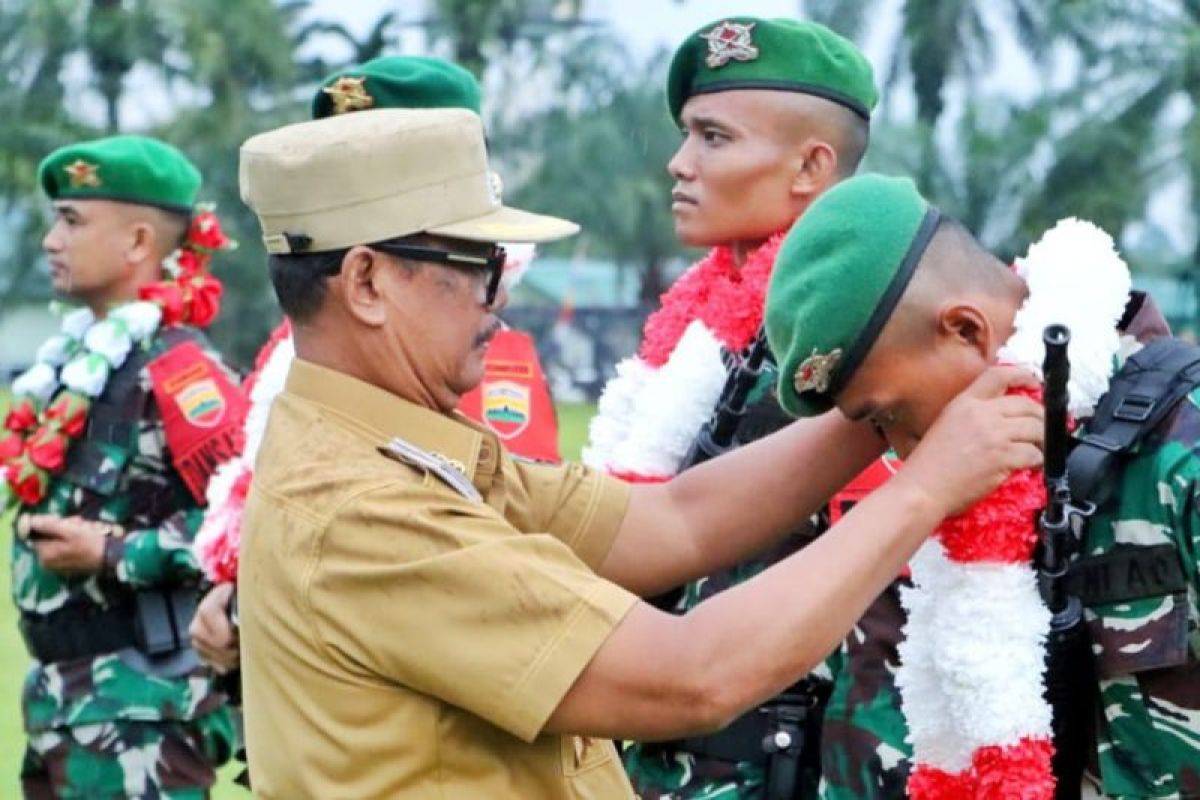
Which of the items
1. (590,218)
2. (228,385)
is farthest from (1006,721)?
(590,218)

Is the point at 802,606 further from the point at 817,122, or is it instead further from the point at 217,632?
the point at 217,632

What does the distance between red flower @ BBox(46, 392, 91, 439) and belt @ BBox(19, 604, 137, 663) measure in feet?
1.75

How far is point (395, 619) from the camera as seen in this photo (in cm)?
262

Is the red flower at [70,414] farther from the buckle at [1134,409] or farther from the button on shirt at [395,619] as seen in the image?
the buckle at [1134,409]

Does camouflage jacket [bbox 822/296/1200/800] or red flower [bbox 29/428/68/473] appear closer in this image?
camouflage jacket [bbox 822/296/1200/800]

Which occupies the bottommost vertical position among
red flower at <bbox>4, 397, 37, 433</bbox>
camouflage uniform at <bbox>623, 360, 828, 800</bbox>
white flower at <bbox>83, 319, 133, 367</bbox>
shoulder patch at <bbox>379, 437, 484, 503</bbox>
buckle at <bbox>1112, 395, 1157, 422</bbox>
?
red flower at <bbox>4, 397, 37, 433</bbox>

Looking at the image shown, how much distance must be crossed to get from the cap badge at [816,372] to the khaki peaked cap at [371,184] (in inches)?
16.6

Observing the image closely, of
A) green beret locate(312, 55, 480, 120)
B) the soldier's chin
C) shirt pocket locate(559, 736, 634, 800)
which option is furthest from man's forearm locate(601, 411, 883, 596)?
green beret locate(312, 55, 480, 120)

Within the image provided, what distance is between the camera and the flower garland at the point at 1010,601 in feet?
9.26

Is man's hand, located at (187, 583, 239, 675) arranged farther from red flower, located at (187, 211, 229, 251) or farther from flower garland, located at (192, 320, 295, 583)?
red flower, located at (187, 211, 229, 251)

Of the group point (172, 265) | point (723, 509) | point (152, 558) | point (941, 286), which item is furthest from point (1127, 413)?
point (172, 265)

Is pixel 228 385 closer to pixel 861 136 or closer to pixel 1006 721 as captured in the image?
pixel 861 136

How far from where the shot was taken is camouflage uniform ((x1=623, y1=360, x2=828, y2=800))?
3943 millimetres

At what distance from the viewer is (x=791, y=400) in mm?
2887
